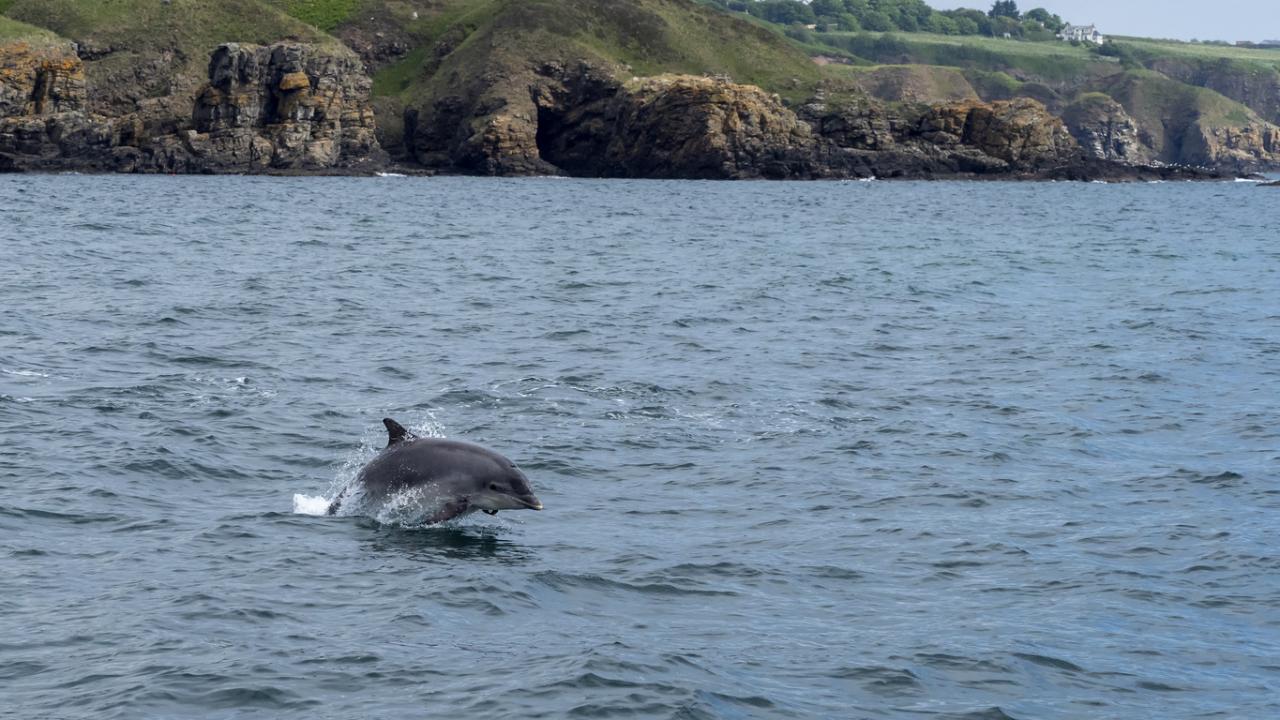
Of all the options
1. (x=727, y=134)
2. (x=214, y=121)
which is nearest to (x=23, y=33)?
(x=214, y=121)

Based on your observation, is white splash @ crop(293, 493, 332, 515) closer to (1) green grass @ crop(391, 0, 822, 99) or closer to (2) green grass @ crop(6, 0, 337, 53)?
(1) green grass @ crop(391, 0, 822, 99)

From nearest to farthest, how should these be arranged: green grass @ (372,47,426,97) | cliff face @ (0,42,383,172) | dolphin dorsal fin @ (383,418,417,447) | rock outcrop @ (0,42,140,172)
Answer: dolphin dorsal fin @ (383,418,417,447) → rock outcrop @ (0,42,140,172) → cliff face @ (0,42,383,172) → green grass @ (372,47,426,97)

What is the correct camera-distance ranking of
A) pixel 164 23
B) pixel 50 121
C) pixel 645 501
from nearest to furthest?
pixel 645 501 < pixel 50 121 < pixel 164 23

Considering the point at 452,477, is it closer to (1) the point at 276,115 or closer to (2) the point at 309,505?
(2) the point at 309,505

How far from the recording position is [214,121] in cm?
14950

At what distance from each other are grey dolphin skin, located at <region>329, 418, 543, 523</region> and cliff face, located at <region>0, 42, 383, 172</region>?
438ft

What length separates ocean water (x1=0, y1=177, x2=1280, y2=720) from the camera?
13094 mm

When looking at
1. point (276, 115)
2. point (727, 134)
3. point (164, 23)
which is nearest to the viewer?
point (276, 115)

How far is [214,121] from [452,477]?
140616 mm

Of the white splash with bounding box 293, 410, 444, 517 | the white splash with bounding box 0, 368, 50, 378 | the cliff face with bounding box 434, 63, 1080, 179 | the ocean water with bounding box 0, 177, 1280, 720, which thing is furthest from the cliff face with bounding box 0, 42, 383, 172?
the white splash with bounding box 293, 410, 444, 517

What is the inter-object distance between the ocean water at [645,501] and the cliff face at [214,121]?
104621 millimetres

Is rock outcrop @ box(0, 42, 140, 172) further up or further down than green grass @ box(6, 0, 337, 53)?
further down

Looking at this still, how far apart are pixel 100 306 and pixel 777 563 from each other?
2521 centimetres

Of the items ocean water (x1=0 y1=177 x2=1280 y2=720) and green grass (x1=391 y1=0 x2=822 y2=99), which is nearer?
ocean water (x1=0 y1=177 x2=1280 y2=720)
